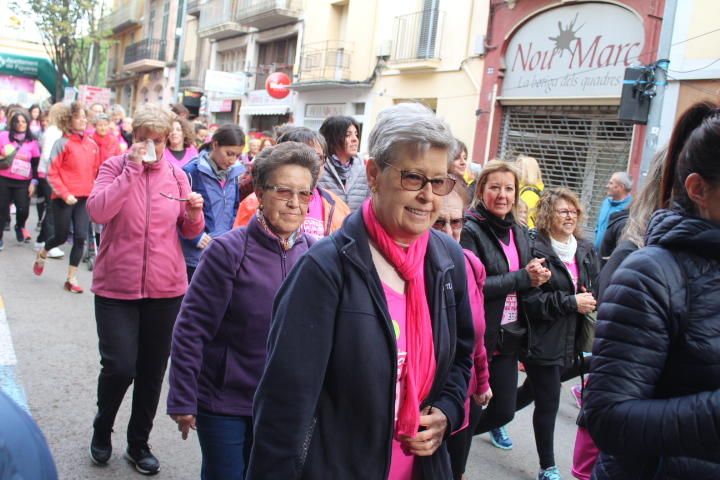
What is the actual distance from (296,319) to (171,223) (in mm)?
2337

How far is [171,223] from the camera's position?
4.11 meters

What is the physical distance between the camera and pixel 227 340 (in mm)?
2910

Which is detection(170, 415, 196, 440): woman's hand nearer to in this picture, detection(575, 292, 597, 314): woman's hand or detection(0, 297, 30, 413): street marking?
detection(0, 297, 30, 413): street marking

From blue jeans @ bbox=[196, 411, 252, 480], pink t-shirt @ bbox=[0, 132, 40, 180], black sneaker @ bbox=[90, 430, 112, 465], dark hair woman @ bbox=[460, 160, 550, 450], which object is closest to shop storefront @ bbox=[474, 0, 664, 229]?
dark hair woman @ bbox=[460, 160, 550, 450]

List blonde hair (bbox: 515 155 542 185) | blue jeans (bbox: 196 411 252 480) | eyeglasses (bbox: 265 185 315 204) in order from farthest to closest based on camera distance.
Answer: blonde hair (bbox: 515 155 542 185) → eyeglasses (bbox: 265 185 315 204) → blue jeans (bbox: 196 411 252 480)

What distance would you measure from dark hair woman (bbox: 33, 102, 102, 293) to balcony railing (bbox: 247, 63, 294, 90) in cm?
1758

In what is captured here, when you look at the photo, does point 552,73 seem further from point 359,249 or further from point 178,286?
point 359,249

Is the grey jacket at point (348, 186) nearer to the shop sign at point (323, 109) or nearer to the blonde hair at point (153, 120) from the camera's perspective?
the blonde hair at point (153, 120)

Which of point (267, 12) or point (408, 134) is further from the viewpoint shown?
point (267, 12)

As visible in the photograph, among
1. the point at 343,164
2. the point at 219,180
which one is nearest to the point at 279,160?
the point at 343,164

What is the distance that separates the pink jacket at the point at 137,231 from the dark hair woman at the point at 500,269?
5.36 feet

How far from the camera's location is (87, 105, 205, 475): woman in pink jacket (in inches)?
153

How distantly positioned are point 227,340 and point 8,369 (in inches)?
128

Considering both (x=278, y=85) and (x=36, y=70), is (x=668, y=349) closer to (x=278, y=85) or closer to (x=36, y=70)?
(x=278, y=85)
